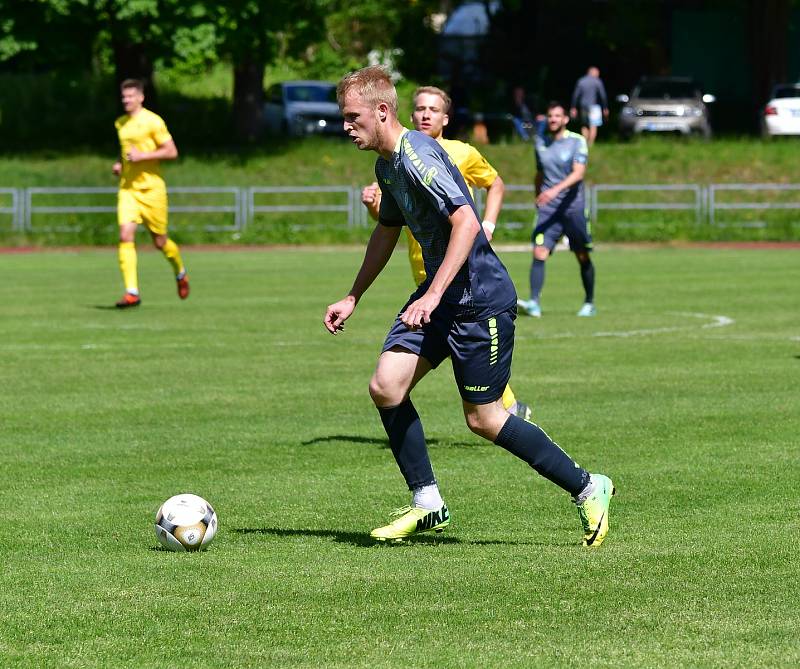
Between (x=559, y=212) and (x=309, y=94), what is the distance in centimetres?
3058

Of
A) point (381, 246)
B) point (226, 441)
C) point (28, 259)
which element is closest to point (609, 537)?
point (381, 246)

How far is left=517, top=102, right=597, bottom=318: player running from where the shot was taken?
58.5ft

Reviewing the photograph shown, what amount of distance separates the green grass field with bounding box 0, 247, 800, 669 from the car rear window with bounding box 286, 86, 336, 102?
30661 millimetres

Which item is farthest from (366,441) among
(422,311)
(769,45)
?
(769,45)

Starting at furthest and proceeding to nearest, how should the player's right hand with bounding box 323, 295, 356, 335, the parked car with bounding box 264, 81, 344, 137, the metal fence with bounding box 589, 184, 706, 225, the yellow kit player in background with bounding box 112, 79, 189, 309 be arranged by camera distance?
the parked car with bounding box 264, 81, 344, 137
the metal fence with bounding box 589, 184, 706, 225
the yellow kit player in background with bounding box 112, 79, 189, 309
the player's right hand with bounding box 323, 295, 356, 335

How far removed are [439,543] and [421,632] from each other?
1684mm

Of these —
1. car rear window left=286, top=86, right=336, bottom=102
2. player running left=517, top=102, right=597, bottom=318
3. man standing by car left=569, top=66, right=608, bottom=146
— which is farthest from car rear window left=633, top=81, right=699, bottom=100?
player running left=517, top=102, right=597, bottom=318

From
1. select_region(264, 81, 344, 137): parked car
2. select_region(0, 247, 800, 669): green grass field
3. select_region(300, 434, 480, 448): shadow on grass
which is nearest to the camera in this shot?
select_region(0, 247, 800, 669): green grass field

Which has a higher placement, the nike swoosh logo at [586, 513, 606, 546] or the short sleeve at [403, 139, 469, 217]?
the short sleeve at [403, 139, 469, 217]

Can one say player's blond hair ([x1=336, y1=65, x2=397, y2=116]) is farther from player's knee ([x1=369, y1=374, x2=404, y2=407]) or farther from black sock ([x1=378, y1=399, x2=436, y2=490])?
black sock ([x1=378, y1=399, x2=436, y2=490])

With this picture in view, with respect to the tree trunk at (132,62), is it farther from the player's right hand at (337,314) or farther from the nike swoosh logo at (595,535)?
the nike swoosh logo at (595,535)

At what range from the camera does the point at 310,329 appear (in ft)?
56.5

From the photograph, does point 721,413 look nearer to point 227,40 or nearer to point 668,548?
point 668,548

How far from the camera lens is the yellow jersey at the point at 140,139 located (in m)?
18.6
